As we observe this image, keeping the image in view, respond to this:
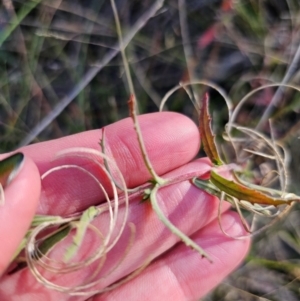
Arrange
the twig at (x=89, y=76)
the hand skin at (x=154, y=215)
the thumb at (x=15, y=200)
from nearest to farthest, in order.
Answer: the thumb at (x=15, y=200) → the hand skin at (x=154, y=215) → the twig at (x=89, y=76)

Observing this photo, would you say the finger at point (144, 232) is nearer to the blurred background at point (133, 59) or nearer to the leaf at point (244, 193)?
the leaf at point (244, 193)

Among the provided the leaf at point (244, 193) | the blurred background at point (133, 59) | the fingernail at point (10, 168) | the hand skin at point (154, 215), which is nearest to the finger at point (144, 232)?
the hand skin at point (154, 215)

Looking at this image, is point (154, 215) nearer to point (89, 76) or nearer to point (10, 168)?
point (10, 168)

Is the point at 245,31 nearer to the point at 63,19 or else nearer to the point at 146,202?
the point at 63,19

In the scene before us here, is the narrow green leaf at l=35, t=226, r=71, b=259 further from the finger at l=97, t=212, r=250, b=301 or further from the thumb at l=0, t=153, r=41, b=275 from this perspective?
the finger at l=97, t=212, r=250, b=301

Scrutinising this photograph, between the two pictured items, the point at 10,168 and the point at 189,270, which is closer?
the point at 10,168

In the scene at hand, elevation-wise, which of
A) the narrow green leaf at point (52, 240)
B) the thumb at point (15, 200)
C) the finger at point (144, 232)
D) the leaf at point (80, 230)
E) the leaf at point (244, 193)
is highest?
the thumb at point (15, 200)

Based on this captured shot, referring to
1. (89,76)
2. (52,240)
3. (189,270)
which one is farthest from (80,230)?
(89,76)
